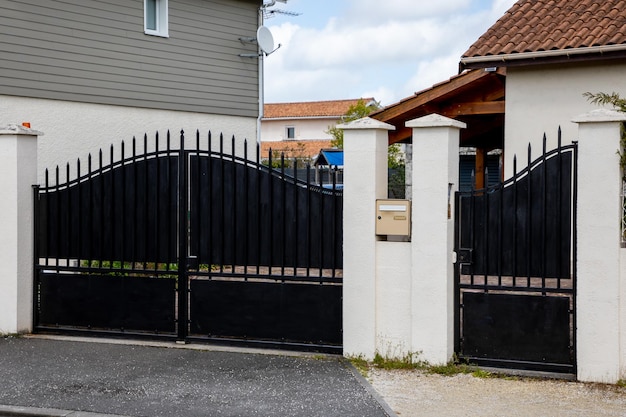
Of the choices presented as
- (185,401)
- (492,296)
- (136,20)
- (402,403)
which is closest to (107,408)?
(185,401)

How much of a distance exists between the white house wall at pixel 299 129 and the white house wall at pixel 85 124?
1789 inches

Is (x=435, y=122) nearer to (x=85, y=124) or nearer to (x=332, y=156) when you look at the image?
(x=85, y=124)

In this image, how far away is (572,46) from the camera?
12.4 meters

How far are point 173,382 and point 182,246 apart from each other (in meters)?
1.90

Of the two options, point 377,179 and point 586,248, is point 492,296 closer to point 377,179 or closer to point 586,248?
point 586,248

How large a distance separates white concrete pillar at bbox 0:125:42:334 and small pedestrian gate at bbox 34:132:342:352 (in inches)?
5.1

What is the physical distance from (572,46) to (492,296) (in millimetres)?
5246

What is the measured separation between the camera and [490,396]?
25.2 feet

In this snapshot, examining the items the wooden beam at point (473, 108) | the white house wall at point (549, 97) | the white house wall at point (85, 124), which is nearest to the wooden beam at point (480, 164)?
the wooden beam at point (473, 108)

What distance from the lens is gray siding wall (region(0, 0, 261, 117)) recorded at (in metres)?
15.7

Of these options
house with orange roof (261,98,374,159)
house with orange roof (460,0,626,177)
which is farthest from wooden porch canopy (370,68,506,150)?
house with orange roof (261,98,374,159)

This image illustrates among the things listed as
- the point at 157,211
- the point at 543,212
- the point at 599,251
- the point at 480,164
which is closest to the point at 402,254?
the point at 543,212

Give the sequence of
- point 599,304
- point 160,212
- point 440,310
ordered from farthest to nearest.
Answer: point 160,212
point 440,310
point 599,304

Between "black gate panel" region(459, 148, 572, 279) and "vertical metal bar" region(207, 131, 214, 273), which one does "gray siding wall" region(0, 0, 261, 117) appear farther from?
"black gate panel" region(459, 148, 572, 279)
